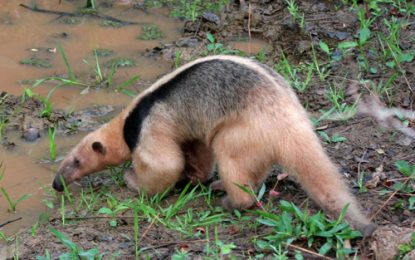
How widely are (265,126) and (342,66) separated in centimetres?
258

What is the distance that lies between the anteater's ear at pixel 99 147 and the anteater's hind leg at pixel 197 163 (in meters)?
0.65

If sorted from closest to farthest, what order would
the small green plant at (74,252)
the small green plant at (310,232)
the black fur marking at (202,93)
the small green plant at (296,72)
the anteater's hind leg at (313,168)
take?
the small green plant at (310,232)
the small green plant at (74,252)
the anteater's hind leg at (313,168)
the black fur marking at (202,93)
the small green plant at (296,72)

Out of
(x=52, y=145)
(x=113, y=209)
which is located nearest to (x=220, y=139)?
(x=113, y=209)

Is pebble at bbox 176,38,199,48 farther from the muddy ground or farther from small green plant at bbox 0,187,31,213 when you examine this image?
small green plant at bbox 0,187,31,213

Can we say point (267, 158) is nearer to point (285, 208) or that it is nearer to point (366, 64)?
point (285, 208)

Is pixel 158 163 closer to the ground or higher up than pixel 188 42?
higher up

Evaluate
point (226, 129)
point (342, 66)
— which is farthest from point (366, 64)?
point (226, 129)

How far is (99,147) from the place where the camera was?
6.29 meters

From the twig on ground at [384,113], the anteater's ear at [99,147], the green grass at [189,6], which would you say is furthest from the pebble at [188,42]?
the anteater's ear at [99,147]

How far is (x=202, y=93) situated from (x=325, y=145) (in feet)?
4.35

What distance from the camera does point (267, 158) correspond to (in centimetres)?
548

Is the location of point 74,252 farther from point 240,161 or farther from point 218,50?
point 218,50

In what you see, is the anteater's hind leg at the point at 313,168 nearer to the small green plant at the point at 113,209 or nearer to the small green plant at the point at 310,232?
the small green plant at the point at 310,232

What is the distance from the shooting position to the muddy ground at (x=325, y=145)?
5266mm
